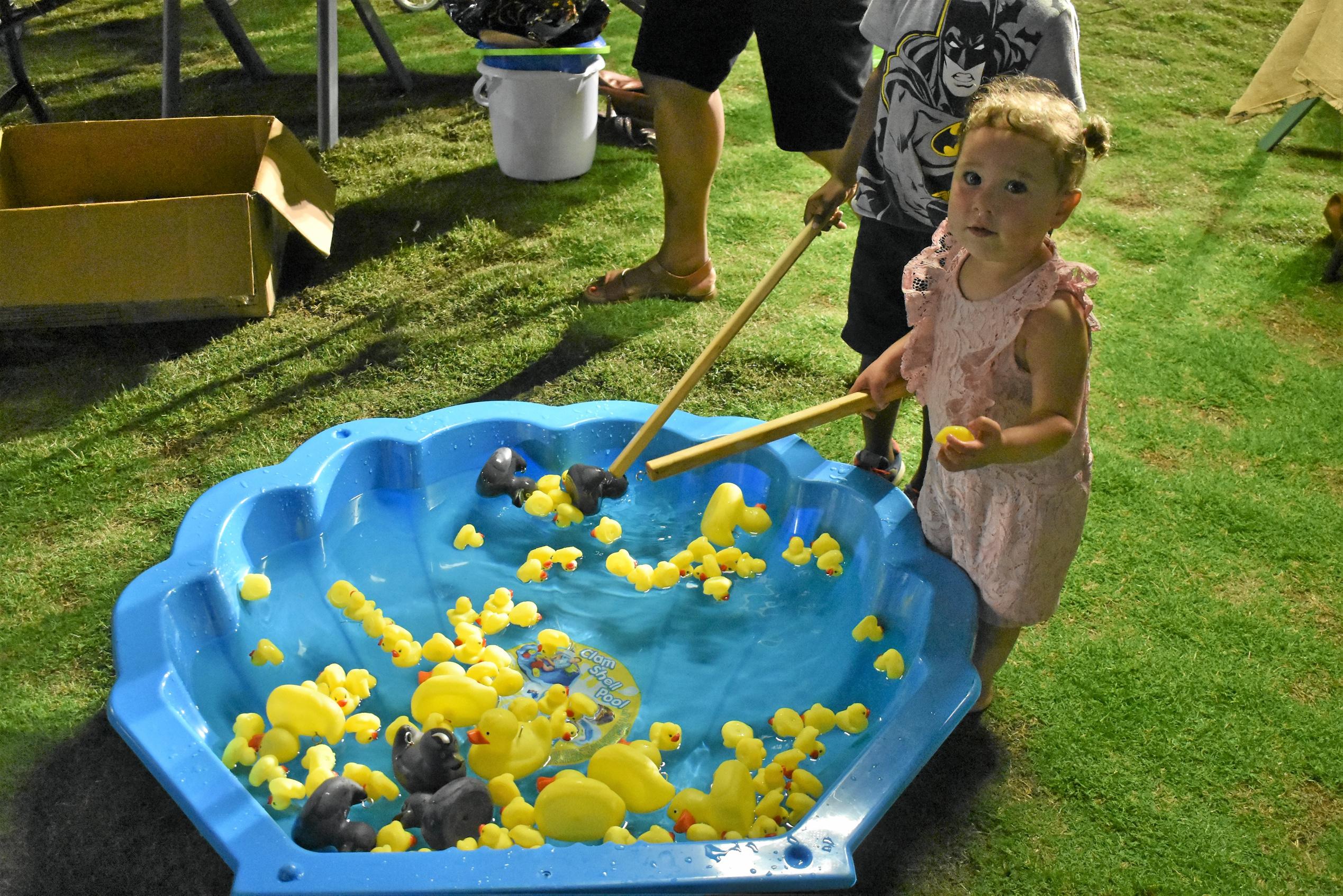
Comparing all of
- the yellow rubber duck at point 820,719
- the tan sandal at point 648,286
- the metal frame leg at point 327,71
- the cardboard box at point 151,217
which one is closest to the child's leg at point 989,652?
the yellow rubber duck at point 820,719

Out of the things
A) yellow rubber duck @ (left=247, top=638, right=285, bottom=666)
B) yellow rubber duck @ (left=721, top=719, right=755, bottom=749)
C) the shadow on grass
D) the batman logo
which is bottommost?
the shadow on grass

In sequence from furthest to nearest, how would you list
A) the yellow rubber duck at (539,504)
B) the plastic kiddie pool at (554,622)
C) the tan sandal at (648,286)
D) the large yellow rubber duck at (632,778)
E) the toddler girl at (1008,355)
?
the tan sandal at (648,286) → the yellow rubber duck at (539,504) → the large yellow rubber duck at (632,778) → the toddler girl at (1008,355) → the plastic kiddie pool at (554,622)

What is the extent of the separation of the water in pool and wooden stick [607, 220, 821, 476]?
16cm

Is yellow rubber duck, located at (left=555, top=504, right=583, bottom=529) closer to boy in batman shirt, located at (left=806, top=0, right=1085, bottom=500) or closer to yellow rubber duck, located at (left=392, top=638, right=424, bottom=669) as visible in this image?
yellow rubber duck, located at (left=392, top=638, right=424, bottom=669)

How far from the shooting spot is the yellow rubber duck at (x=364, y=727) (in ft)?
5.36

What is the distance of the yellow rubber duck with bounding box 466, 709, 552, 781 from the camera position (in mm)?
1573

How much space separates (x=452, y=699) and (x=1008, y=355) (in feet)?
3.02

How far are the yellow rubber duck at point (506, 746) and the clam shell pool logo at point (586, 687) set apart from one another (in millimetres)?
56

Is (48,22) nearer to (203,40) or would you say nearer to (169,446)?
(203,40)

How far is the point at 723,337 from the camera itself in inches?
81.9

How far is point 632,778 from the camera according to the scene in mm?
1524

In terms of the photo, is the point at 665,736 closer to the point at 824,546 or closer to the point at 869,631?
the point at 869,631

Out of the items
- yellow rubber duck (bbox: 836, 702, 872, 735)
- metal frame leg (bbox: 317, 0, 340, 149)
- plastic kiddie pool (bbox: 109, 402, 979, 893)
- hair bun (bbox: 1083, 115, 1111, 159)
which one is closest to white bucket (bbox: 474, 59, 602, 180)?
metal frame leg (bbox: 317, 0, 340, 149)

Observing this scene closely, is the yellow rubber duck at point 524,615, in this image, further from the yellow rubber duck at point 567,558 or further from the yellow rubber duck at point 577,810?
the yellow rubber duck at point 577,810
